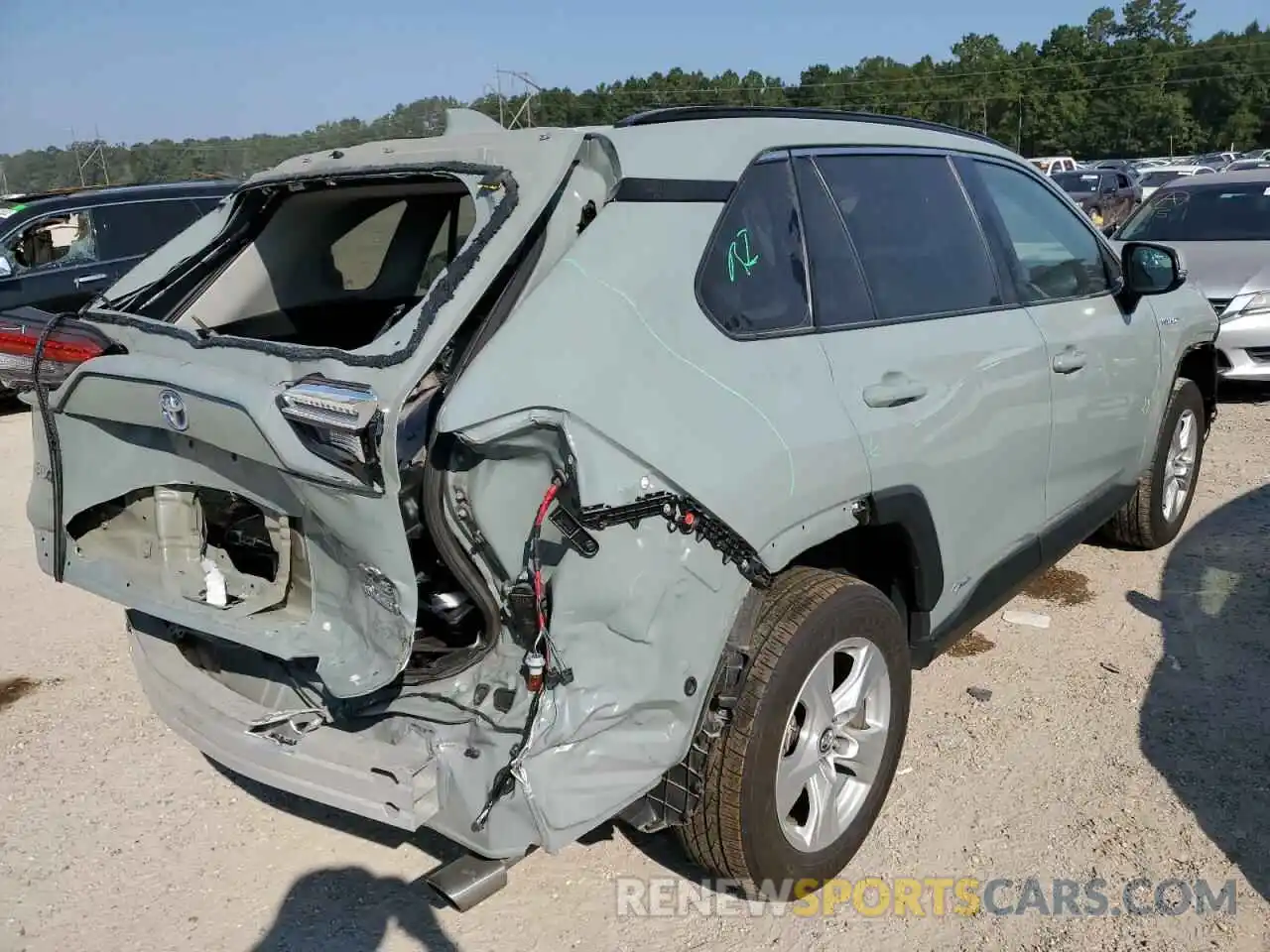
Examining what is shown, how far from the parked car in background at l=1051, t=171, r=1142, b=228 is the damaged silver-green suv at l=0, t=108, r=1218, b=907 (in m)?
19.2

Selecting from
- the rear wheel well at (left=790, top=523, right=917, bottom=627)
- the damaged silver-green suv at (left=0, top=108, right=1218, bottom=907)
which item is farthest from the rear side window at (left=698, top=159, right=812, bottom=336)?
the rear wheel well at (left=790, top=523, right=917, bottom=627)

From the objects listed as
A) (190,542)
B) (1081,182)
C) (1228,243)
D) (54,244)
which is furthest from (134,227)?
(1081,182)

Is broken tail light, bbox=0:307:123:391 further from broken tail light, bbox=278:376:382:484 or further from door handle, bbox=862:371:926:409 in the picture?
door handle, bbox=862:371:926:409

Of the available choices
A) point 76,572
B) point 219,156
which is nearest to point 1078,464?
point 76,572

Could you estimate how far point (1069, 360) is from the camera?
144 inches

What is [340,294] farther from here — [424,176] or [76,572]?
[76,572]

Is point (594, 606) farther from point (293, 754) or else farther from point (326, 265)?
point (326, 265)

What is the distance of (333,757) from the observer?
2.41 meters

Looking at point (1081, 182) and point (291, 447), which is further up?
point (1081, 182)

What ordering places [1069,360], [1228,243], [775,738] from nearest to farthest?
[775,738]
[1069,360]
[1228,243]

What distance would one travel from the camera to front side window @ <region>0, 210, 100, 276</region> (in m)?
9.60

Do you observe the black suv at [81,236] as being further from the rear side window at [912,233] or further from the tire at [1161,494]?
the tire at [1161,494]

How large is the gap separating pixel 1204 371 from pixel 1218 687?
1.99m

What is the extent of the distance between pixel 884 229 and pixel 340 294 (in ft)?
6.51
